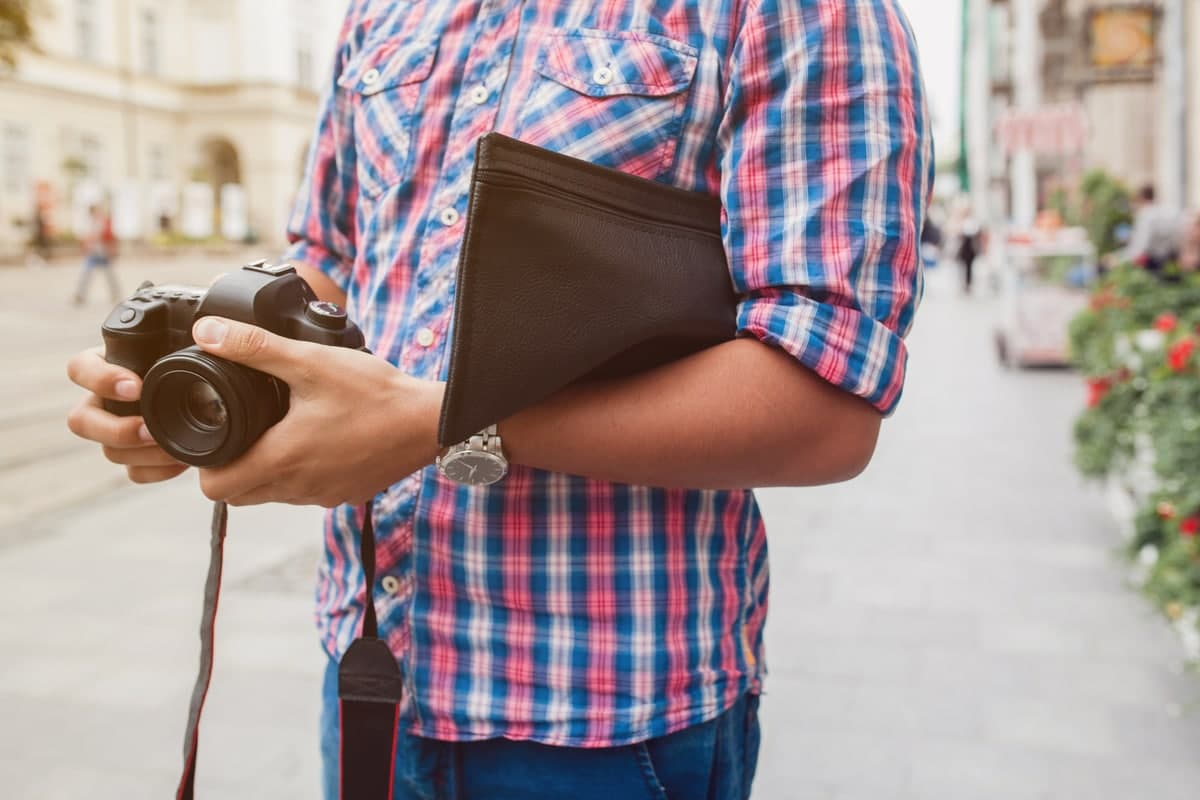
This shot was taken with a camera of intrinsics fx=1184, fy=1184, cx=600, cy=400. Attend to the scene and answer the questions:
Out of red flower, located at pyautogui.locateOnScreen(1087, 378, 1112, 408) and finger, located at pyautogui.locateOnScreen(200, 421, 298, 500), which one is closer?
finger, located at pyautogui.locateOnScreen(200, 421, 298, 500)

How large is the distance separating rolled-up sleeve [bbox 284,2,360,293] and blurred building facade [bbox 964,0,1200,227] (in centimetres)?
1012

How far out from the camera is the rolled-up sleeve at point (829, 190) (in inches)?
38.8

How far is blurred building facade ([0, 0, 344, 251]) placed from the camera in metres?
33.0

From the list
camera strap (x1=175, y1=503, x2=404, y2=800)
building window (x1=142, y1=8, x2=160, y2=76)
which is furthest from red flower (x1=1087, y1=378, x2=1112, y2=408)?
building window (x1=142, y1=8, x2=160, y2=76)

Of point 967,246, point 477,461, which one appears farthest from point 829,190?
point 967,246

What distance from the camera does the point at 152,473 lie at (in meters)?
1.16

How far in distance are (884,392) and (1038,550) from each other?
15.9ft

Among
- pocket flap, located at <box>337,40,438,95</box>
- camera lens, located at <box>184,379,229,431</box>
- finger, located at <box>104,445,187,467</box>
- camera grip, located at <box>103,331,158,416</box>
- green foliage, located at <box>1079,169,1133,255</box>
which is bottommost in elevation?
finger, located at <box>104,445,187,467</box>

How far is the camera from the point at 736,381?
991mm

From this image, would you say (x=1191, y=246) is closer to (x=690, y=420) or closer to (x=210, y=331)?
(x=690, y=420)

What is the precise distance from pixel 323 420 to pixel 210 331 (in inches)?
4.7

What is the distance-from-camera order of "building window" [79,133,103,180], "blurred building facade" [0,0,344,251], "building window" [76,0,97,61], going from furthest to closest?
1. "building window" [79,133,103,180]
2. "building window" [76,0,97,61]
3. "blurred building facade" [0,0,344,251]

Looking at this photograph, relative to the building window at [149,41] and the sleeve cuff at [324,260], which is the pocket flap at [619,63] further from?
the building window at [149,41]

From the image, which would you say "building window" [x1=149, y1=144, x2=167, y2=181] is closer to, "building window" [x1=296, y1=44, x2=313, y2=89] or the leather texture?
"building window" [x1=296, y1=44, x2=313, y2=89]
